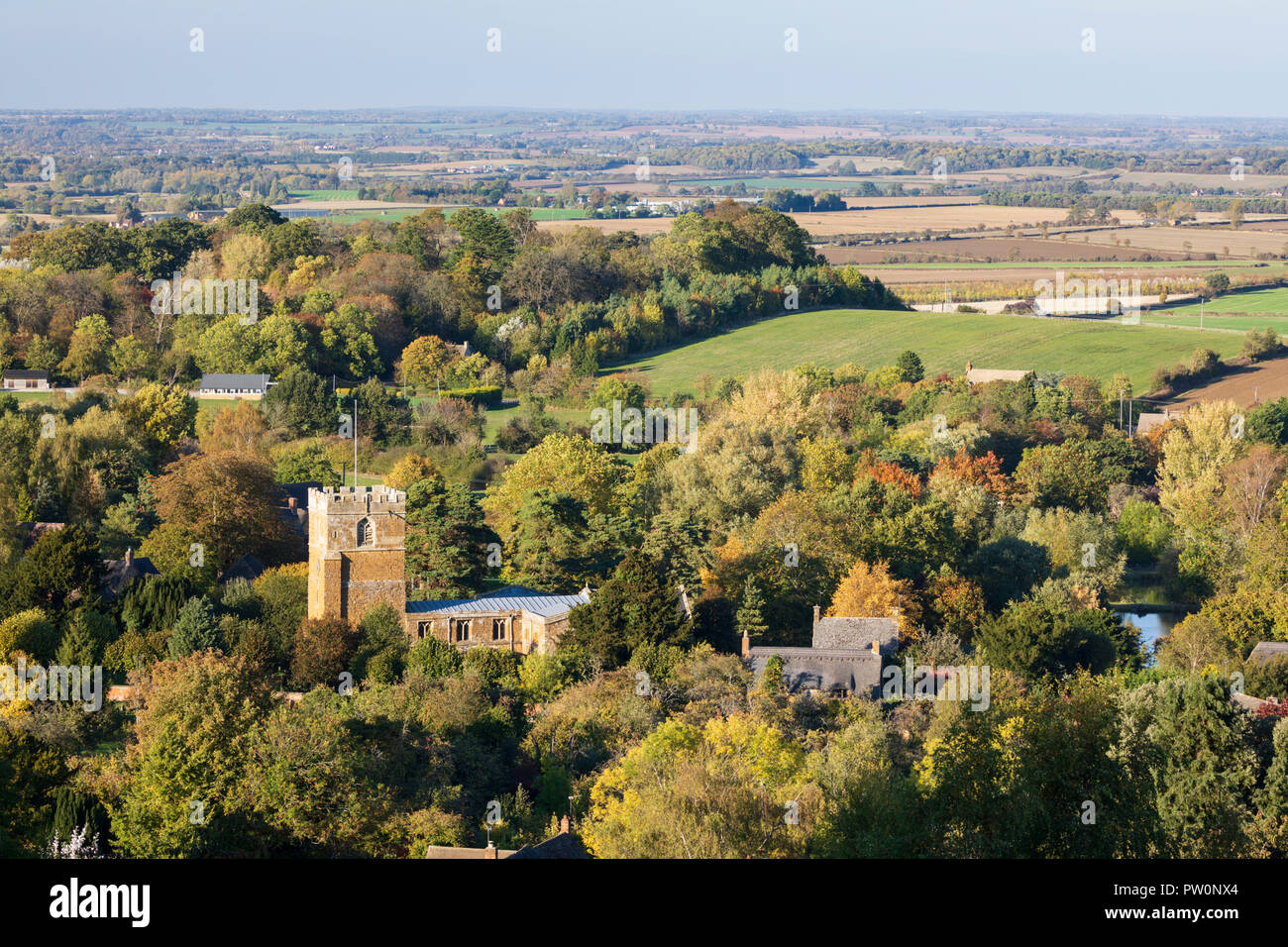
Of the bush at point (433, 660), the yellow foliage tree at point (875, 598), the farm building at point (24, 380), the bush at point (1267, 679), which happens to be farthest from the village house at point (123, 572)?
the farm building at point (24, 380)

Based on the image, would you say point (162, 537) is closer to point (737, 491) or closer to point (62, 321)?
point (737, 491)

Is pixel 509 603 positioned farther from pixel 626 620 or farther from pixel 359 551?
pixel 359 551

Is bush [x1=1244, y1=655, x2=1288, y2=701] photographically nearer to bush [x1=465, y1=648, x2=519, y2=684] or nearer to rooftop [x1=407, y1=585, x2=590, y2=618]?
rooftop [x1=407, y1=585, x2=590, y2=618]

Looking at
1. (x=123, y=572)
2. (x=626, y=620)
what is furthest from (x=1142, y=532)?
(x=123, y=572)

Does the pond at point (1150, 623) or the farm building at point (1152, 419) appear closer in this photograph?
the pond at point (1150, 623)

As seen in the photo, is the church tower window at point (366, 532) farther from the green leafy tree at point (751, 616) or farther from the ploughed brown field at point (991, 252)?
the ploughed brown field at point (991, 252)

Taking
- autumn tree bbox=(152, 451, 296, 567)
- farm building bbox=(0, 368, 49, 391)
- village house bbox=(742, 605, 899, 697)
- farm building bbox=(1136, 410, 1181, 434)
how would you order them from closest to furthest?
village house bbox=(742, 605, 899, 697) → autumn tree bbox=(152, 451, 296, 567) → farm building bbox=(1136, 410, 1181, 434) → farm building bbox=(0, 368, 49, 391)

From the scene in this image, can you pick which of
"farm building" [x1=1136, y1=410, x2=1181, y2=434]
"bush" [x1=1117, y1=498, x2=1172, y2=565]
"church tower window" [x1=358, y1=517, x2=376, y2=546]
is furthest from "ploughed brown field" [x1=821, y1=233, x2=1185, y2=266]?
"church tower window" [x1=358, y1=517, x2=376, y2=546]

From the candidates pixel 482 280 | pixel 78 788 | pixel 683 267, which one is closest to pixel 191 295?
pixel 482 280
